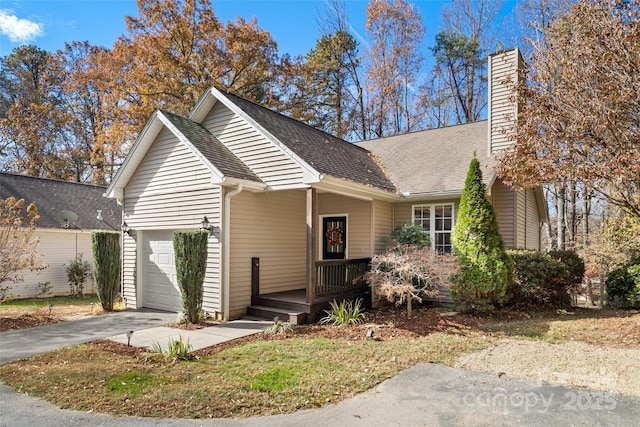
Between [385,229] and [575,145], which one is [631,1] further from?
[385,229]

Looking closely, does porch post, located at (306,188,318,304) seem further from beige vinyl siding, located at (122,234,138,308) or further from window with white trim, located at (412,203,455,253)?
beige vinyl siding, located at (122,234,138,308)

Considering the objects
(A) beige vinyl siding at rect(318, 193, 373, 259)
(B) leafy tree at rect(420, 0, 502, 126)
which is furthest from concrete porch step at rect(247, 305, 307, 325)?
(B) leafy tree at rect(420, 0, 502, 126)

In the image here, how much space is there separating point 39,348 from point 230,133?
6.34 meters

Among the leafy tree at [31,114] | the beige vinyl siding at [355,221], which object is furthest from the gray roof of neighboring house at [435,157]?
the leafy tree at [31,114]

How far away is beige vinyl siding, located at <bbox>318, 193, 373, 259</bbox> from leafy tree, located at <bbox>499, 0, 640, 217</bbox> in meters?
3.72

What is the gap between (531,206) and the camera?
13703 millimetres

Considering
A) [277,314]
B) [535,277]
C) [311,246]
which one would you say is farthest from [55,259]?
[535,277]

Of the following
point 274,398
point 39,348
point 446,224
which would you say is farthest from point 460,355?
point 39,348

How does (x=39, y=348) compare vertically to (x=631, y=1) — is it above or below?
below

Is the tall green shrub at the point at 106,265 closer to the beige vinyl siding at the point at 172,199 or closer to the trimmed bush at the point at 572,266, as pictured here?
the beige vinyl siding at the point at 172,199

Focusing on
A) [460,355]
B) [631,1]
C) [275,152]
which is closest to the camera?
[460,355]

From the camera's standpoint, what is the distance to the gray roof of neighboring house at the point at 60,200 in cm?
1526

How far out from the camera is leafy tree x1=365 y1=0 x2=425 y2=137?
22.8 metres

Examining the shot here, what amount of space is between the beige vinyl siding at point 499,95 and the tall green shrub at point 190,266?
29.8 feet
